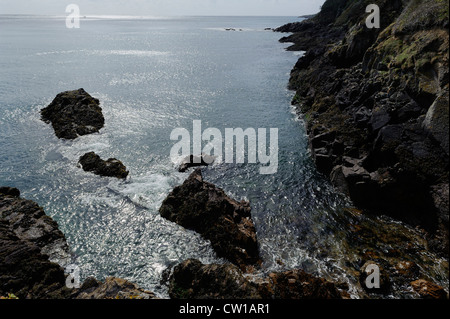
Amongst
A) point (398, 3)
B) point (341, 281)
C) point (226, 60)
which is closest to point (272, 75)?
point (226, 60)

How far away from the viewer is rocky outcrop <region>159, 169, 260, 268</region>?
22.2 m

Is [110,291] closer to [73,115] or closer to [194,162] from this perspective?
[194,162]

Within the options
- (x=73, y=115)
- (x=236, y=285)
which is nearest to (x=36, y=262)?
(x=236, y=285)

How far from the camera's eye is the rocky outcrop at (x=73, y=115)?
43.7 metres

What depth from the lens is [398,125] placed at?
2825 cm

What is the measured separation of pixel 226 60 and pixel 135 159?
3146 inches

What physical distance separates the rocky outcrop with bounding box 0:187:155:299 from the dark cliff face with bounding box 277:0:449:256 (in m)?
22.8

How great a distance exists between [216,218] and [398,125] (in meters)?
21.1

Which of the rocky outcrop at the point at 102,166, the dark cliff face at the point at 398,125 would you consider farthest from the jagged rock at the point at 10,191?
the dark cliff face at the point at 398,125

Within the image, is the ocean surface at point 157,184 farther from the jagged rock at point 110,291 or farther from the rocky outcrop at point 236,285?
the jagged rock at point 110,291
